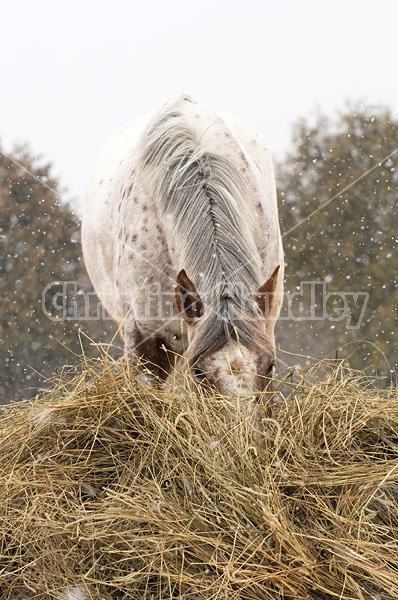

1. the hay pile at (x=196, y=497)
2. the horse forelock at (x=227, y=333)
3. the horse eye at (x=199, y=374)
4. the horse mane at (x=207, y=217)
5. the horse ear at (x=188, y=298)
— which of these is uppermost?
the horse mane at (x=207, y=217)

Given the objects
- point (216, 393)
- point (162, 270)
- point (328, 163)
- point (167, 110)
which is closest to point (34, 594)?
point (216, 393)

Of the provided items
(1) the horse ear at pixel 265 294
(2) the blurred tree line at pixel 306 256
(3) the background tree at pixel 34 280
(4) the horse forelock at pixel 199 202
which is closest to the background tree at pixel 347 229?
(2) the blurred tree line at pixel 306 256

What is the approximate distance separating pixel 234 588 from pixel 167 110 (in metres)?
2.95

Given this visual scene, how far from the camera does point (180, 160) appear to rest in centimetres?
401

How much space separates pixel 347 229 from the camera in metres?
10.9

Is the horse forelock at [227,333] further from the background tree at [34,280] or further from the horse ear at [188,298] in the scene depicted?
the background tree at [34,280]

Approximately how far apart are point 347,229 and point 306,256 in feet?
2.28

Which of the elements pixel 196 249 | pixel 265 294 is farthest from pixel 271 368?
pixel 196 249

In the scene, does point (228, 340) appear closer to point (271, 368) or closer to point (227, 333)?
point (227, 333)

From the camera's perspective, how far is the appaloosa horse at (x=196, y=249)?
321 cm

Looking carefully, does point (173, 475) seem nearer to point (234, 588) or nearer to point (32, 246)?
point (234, 588)

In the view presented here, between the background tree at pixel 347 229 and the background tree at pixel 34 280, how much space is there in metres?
3.12

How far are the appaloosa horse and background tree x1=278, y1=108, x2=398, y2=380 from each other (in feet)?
18.6

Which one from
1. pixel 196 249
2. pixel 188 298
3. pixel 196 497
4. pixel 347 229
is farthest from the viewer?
pixel 347 229
